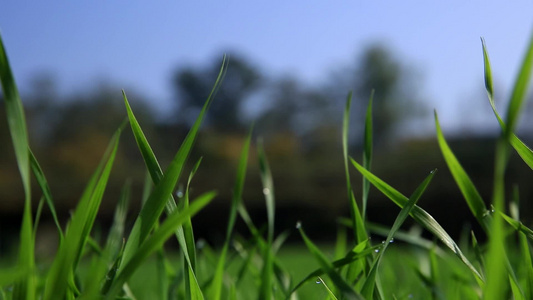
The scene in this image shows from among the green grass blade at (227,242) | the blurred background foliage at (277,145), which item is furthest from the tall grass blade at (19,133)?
the blurred background foliage at (277,145)

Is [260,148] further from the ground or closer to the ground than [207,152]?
further from the ground

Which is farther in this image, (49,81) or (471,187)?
(49,81)

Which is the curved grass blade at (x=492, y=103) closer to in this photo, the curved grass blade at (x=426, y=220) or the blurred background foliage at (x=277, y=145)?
the curved grass blade at (x=426, y=220)

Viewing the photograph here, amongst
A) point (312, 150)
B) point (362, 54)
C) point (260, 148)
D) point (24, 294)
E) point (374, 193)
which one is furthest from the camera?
point (362, 54)

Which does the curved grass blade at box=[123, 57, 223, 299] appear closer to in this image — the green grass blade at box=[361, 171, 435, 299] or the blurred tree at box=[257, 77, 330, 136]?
the green grass blade at box=[361, 171, 435, 299]

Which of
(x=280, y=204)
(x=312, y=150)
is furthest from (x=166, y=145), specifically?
(x=280, y=204)

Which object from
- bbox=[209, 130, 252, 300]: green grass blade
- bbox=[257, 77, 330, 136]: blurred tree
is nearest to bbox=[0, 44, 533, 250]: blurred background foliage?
bbox=[257, 77, 330, 136]: blurred tree

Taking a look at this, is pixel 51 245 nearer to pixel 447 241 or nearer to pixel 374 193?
pixel 374 193
